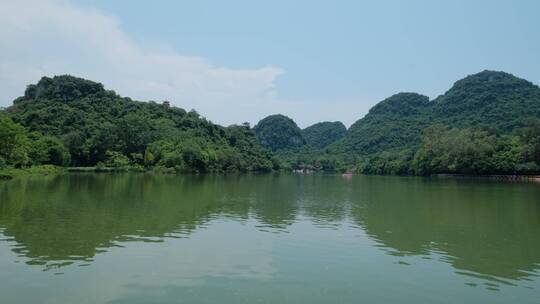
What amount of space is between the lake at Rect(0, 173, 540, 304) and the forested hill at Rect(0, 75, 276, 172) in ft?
148

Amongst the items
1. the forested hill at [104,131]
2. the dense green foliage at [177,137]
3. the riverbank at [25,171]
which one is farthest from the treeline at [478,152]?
the riverbank at [25,171]

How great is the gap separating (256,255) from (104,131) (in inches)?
3156

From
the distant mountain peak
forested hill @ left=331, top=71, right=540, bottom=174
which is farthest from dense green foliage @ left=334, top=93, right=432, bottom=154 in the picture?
the distant mountain peak

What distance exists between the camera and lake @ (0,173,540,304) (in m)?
10.0

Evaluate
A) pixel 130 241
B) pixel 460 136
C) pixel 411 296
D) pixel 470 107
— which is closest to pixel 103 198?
pixel 130 241

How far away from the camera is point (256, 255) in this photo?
13.9 m

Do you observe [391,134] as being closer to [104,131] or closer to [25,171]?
[104,131]

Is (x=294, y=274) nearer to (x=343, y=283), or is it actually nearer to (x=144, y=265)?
(x=343, y=283)

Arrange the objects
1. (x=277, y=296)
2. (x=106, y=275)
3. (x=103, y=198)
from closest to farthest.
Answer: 1. (x=277, y=296)
2. (x=106, y=275)
3. (x=103, y=198)

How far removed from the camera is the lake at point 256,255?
1002 cm

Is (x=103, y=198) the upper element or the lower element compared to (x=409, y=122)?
lower

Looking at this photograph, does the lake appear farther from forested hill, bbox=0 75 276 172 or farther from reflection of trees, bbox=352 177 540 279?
forested hill, bbox=0 75 276 172

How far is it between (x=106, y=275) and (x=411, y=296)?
23.7 feet

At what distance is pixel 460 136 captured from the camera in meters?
94.8
